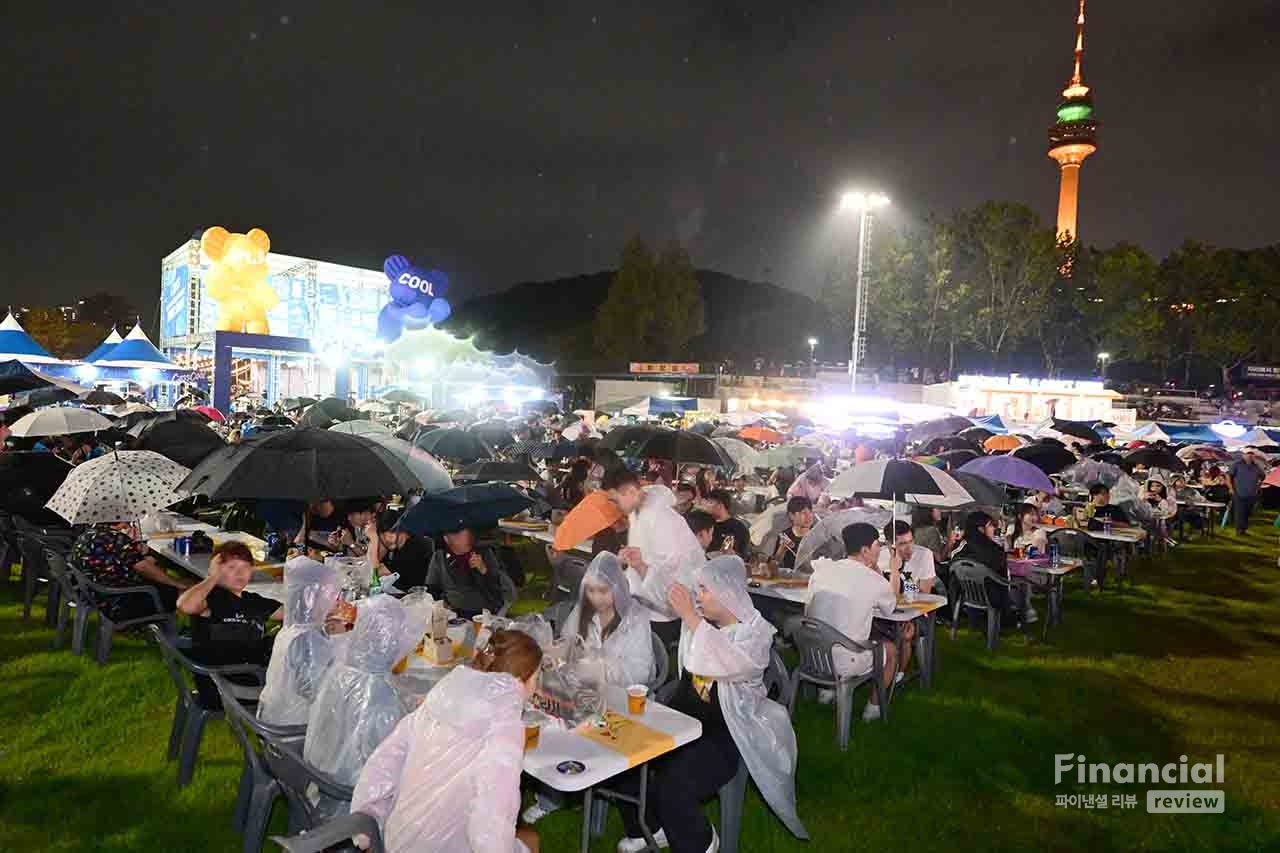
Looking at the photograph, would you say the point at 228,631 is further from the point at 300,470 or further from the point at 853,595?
the point at 853,595

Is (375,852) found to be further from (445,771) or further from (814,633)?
(814,633)

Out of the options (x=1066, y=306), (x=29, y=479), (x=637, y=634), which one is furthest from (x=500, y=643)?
(x=1066, y=306)

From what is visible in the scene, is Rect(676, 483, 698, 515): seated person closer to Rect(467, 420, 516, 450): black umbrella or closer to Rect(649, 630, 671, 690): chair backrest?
Rect(649, 630, 671, 690): chair backrest

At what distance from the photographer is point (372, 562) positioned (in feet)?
21.0

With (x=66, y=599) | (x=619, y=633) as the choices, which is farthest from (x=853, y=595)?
(x=66, y=599)

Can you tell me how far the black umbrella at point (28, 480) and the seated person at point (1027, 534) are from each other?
1045cm

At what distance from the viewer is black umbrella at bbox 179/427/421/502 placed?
232 inches

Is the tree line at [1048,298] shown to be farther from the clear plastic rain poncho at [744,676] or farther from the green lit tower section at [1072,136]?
the clear plastic rain poncho at [744,676]

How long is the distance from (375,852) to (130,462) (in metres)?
5.48

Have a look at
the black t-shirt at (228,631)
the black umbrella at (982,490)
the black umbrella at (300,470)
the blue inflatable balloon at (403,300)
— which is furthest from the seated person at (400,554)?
the blue inflatable balloon at (403,300)

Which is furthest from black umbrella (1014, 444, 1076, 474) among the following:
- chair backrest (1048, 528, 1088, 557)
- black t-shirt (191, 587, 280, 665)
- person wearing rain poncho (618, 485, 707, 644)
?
black t-shirt (191, 587, 280, 665)

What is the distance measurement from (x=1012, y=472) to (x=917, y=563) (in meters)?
3.19

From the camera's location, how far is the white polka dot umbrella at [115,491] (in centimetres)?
667

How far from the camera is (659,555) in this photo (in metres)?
5.85
